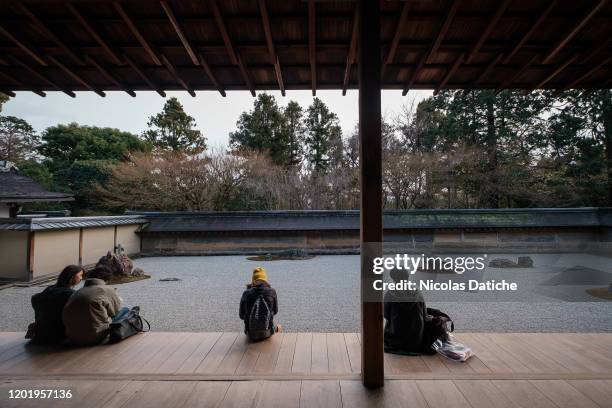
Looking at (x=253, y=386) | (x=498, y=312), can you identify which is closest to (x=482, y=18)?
(x=253, y=386)

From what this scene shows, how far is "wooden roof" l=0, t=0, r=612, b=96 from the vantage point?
2.41 meters

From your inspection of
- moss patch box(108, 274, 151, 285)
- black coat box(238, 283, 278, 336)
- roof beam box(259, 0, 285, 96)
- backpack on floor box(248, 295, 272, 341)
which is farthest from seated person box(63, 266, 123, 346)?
moss patch box(108, 274, 151, 285)

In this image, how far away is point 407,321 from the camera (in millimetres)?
2982

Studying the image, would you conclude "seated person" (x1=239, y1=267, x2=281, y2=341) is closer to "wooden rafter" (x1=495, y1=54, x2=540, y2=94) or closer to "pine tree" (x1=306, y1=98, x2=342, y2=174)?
"wooden rafter" (x1=495, y1=54, x2=540, y2=94)

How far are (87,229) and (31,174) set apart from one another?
10357mm

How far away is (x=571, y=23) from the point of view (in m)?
2.52

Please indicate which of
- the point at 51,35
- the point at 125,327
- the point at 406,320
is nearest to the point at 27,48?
the point at 51,35

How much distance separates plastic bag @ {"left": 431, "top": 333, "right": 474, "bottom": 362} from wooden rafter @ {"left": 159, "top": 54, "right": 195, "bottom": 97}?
372cm

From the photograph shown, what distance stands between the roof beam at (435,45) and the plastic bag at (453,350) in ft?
8.86

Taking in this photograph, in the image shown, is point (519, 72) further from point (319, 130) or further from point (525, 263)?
point (319, 130)

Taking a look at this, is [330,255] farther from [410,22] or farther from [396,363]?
[410,22]

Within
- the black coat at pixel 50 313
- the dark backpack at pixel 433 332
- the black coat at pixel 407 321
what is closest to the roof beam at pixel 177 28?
the black coat at pixel 50 313

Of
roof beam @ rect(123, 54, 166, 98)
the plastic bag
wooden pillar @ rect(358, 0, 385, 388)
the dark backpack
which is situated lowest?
the plastic bag

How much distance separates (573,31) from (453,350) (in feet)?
9.47
